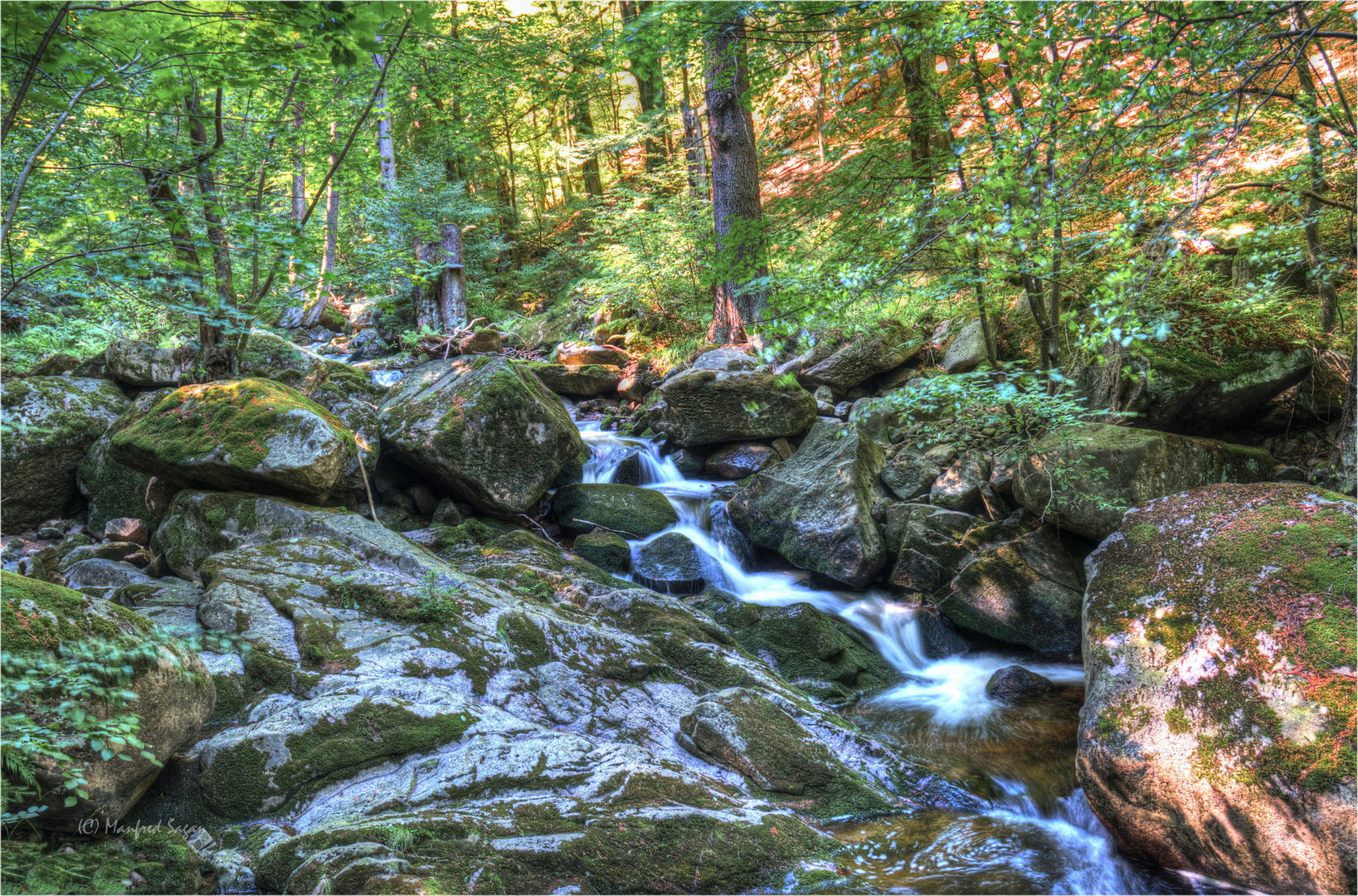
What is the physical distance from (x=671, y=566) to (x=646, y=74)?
5134mm

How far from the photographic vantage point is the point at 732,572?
8.03 m

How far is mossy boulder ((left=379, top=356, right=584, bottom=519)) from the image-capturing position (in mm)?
7930

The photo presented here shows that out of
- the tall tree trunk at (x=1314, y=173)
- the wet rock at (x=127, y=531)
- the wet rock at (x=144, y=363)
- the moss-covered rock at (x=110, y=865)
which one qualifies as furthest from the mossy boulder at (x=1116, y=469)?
the wet rock at (x=144, y=363)

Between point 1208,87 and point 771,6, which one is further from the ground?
point 771,6

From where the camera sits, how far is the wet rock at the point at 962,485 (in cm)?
748

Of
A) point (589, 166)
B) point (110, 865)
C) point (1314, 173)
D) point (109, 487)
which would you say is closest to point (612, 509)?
point (109, 487)

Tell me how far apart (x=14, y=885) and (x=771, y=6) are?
20.4 feet

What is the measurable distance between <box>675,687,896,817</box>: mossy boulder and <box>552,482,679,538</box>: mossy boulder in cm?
431

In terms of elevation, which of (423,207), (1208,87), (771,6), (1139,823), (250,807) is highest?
(423,207)

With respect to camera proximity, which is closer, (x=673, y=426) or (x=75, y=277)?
(x=75, y=277)

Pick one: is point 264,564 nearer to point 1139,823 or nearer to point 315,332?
point 1139,823

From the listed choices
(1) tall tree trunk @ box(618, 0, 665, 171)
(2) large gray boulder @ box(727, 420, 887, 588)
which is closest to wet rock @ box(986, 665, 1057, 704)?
(2) large gray boulder @ box(727, 420, 887, 588)

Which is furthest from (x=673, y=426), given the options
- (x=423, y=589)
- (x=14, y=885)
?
(x=14, y=885)

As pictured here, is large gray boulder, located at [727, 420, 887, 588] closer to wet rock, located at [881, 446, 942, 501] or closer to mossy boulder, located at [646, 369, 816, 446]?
wet rock, located at [881, 446, 942, 501]
